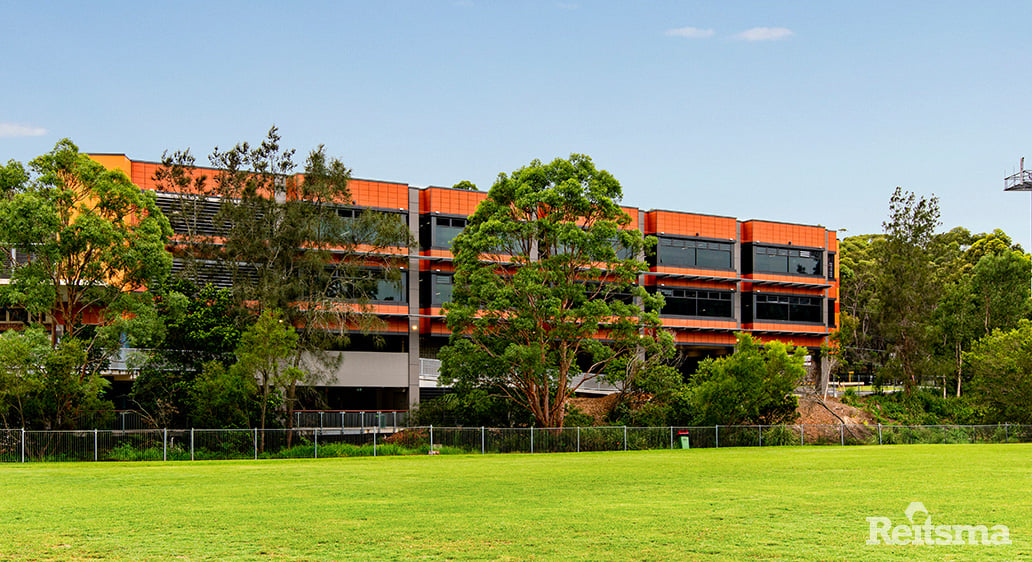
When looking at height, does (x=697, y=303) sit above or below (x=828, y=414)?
above

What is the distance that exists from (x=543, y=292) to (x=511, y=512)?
30.7 metres

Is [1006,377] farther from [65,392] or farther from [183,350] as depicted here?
Answer: [65,392]

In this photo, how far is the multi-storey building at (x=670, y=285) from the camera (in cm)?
5609

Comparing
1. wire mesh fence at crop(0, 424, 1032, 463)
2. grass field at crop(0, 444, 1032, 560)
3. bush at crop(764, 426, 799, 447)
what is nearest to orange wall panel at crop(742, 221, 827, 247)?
wire mesh fence at crop(0, 424, 1032, 463)

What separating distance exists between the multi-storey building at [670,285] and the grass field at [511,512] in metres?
27.0

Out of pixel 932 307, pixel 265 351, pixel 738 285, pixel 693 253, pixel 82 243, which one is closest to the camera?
pixel 82 243

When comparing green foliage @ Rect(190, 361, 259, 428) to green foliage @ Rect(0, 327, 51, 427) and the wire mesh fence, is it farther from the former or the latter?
green foliage @ Rect(0, 327, 51, 427)

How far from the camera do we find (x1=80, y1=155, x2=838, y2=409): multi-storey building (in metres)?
56.1

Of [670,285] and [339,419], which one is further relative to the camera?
[670,285]

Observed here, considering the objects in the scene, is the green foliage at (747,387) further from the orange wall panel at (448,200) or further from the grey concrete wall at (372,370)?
the orange wall panel at (448,200)

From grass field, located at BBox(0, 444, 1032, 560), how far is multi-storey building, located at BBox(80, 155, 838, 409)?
27028 millimetres

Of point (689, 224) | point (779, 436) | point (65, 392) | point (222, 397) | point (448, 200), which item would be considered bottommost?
point (779, 436)

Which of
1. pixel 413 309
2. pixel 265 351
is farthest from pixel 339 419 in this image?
pixel 413 309

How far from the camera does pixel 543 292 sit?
46.7 meters
